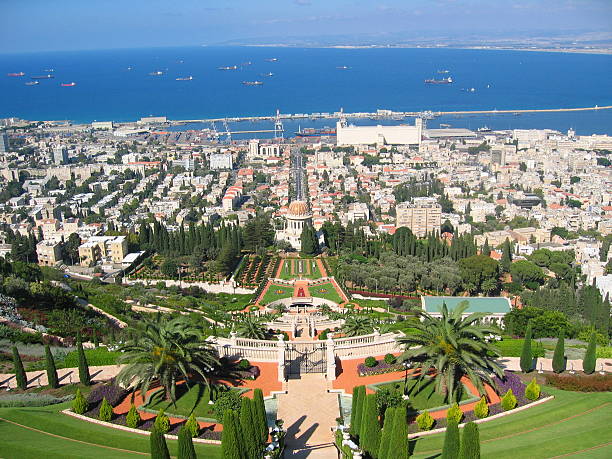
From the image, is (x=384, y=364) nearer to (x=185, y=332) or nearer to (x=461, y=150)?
(x=185, y=332)

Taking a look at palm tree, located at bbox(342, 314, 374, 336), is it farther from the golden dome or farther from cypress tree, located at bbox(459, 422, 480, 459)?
the golden dome

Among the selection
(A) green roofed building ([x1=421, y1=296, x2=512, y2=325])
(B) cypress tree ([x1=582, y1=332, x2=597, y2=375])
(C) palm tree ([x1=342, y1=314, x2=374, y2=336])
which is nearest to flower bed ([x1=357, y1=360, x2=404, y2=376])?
(C) palm tree ([x1=342, y1=314, x2=374, y2=336])

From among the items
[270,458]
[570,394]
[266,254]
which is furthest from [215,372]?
[266,254]

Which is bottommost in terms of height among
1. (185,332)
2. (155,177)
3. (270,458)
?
(155,177)

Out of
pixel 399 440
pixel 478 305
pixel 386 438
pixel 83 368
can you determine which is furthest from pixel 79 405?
pixel 478 305

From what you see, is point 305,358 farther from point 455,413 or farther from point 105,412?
point 105,412
